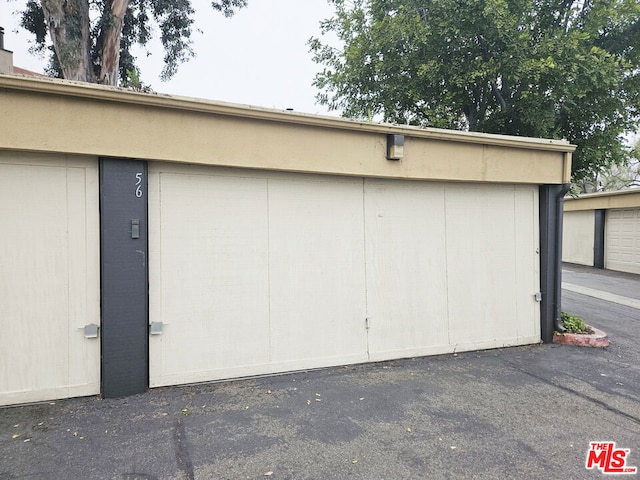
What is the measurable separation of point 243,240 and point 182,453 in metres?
2.08

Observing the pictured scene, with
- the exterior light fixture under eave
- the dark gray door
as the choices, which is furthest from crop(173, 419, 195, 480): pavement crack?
the exterior light fixture under eave

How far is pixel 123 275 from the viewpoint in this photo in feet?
12.1

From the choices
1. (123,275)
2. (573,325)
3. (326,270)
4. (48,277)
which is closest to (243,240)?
(326,270)

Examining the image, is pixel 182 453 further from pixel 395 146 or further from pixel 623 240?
pixel 623 240

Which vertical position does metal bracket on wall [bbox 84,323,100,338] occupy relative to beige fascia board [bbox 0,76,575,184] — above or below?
below

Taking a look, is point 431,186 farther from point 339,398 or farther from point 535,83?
point 535,83

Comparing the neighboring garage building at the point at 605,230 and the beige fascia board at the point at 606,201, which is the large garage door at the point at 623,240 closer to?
the neighboring garage building at the point at 605,230

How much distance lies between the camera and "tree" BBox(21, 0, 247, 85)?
8.78m

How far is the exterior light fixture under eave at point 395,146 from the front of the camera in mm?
4629

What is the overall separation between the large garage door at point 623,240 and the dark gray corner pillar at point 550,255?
34.7 ft

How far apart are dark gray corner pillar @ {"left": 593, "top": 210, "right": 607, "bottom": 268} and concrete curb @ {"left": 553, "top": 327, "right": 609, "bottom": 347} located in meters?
11.4

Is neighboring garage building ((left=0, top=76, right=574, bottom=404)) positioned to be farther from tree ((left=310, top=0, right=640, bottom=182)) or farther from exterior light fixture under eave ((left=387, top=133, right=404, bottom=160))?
tree ((left=310, top=0, right=640, bottom=182))

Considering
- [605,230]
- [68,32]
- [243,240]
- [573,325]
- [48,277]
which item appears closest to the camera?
[48,277]

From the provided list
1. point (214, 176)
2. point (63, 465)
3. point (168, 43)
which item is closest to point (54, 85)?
point (214, 176)
